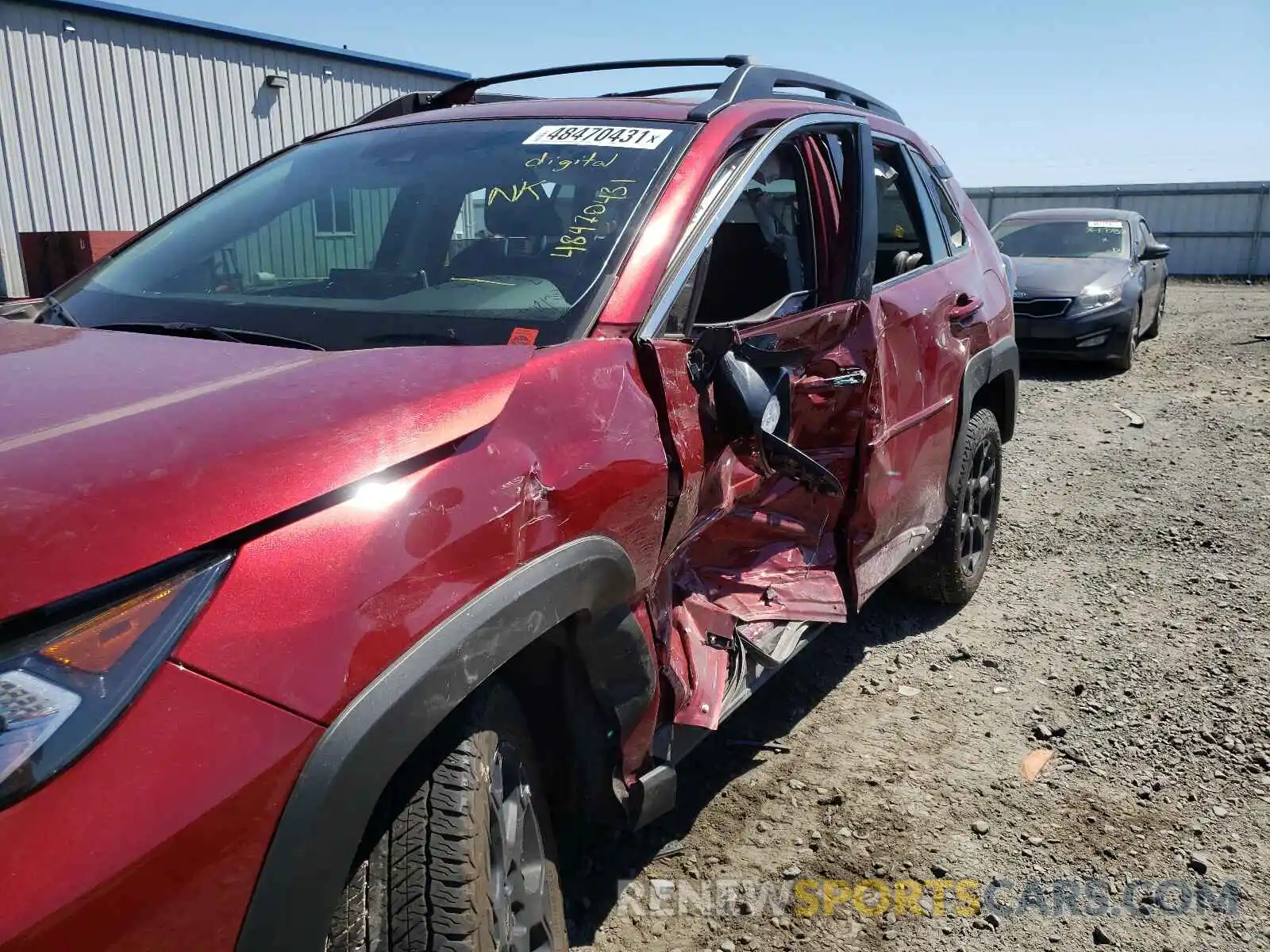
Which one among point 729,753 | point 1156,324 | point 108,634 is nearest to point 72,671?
point 108,634

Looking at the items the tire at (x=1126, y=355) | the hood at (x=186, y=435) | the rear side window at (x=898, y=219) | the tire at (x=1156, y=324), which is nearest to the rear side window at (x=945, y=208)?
the rear side window at (x=898, y=219)

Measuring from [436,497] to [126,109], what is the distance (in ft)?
38.8

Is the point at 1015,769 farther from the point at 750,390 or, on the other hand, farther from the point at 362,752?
the point at 362,752

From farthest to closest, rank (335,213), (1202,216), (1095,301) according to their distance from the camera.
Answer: (1202,216)
(1095,301)
(335,213)

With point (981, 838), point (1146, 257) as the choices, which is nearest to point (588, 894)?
point (981, 838)

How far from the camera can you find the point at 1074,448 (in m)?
6.94

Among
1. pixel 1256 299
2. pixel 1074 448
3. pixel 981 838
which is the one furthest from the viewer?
pixel 1256 299

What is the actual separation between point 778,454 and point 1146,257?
33.2 feet

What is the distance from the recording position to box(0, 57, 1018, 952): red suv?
1105mm

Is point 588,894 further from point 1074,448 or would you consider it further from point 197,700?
point 1074,448

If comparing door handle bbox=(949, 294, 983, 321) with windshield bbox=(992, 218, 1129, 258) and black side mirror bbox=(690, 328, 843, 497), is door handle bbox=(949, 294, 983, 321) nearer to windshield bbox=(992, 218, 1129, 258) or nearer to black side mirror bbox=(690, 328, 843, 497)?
black side mirror bbox=(690, 328, 843, 497)

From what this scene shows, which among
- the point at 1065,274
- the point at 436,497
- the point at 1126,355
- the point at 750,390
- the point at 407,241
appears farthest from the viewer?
the point at 1065,274

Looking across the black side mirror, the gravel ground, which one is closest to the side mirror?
the black side mirror

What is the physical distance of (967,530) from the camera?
4.14 metres
